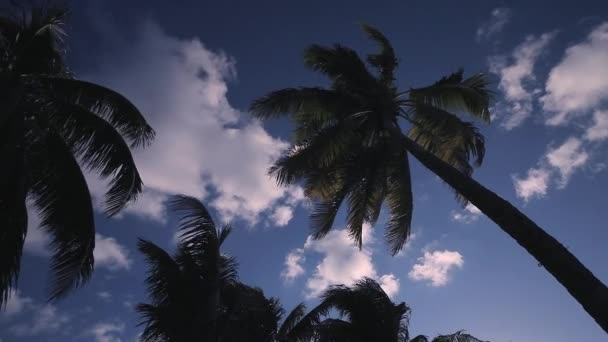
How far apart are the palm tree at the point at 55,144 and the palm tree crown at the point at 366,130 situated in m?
4.06

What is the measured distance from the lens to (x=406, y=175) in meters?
10.8

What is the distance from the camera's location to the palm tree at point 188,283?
7695mm

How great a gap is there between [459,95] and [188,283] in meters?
8.83

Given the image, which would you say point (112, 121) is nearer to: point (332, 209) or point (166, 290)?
point (166, 290)

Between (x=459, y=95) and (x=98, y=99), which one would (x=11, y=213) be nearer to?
(x=98, y=99)

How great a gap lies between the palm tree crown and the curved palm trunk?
11.8 feet

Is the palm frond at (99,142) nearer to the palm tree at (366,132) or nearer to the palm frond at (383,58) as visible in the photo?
the palm tree at (366,132)

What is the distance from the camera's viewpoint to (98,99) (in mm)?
7473

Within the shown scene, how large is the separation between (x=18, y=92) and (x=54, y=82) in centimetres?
176

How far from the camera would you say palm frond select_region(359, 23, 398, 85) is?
11367 mm

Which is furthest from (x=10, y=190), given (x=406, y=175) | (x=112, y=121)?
(x=406, y=175)

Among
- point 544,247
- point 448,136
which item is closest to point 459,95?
point 448,136

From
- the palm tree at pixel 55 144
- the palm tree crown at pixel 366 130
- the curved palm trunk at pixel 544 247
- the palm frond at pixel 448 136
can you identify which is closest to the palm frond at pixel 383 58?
the palm tree crown at pixel 366 130

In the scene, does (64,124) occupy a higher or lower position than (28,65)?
lower
